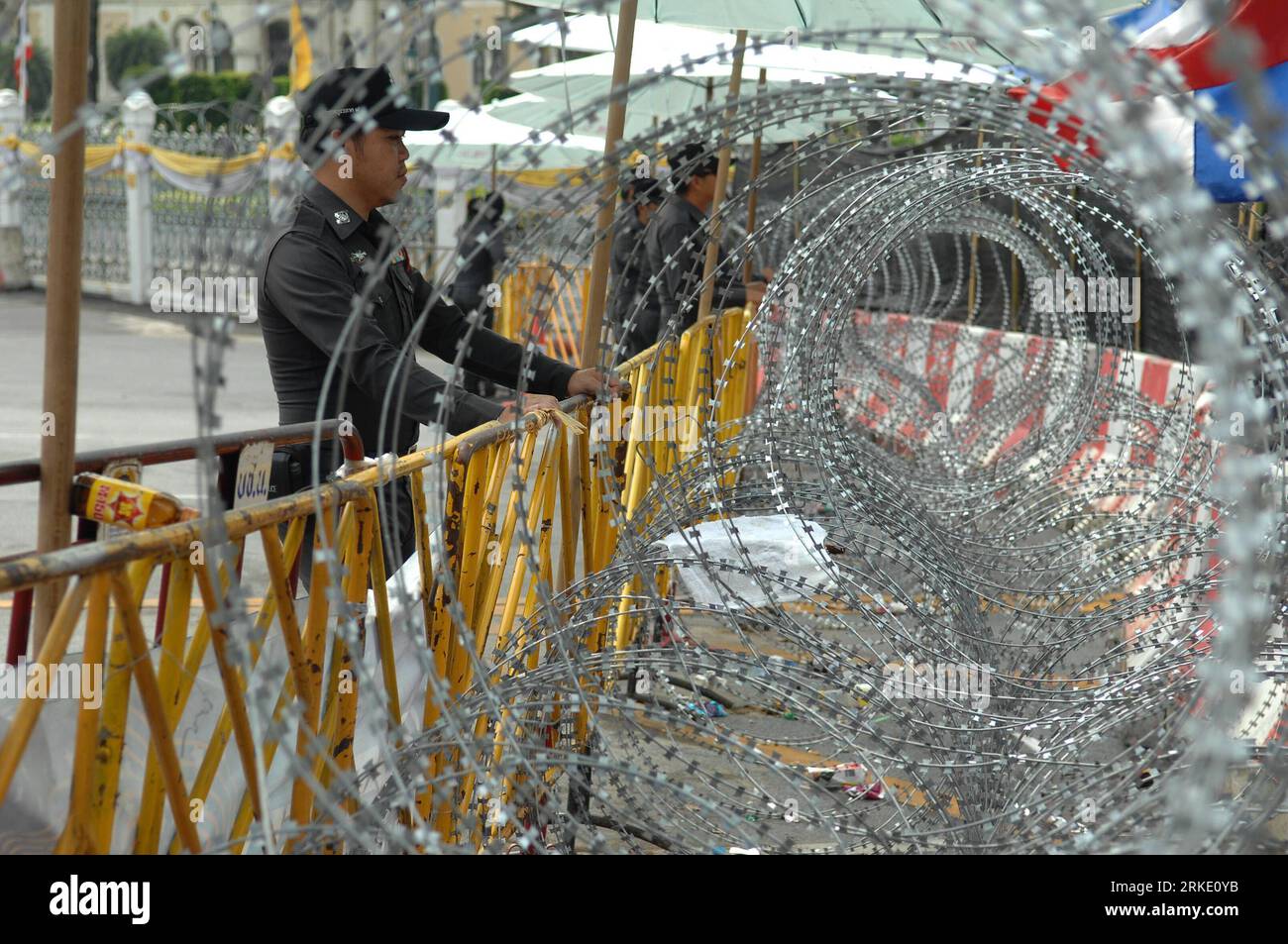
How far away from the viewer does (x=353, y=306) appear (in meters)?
3.80

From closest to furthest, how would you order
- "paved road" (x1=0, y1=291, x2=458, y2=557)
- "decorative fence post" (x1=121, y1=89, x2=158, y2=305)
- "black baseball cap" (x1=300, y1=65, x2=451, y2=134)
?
"black baseball cap" (x1=300, y1=65, x2=451, y2=134) < "paved road" (x1=0, y1=291, x2=458, y2=557) < "decorative fence post" (x1=121, y1=89, x2=158, y2=305)

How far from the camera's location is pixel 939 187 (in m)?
4.72

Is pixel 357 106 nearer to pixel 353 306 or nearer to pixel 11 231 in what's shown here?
pixel 353 306

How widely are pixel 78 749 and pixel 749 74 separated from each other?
31.6ft

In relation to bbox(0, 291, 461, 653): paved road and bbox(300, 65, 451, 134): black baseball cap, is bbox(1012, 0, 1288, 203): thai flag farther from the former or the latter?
bbox(0, 291, 461, 653): paved road

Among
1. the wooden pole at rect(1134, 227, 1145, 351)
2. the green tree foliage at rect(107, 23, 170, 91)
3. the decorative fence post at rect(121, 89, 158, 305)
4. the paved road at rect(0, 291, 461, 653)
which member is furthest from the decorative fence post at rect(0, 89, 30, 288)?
the green tree foliage at rect(107, 23, 170, 91)

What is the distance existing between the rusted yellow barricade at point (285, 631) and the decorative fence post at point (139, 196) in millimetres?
Result: 22188

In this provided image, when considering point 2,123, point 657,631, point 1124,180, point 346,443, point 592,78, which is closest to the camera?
point 1124,180

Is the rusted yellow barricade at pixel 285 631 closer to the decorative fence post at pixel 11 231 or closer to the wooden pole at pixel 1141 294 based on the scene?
the wooden pole at pixel 1141 294

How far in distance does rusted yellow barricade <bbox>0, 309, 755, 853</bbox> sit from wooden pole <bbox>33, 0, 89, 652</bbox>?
0.19m

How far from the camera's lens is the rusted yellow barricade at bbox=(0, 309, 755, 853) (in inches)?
86.4

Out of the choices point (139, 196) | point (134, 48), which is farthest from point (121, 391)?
point (134, 48)
